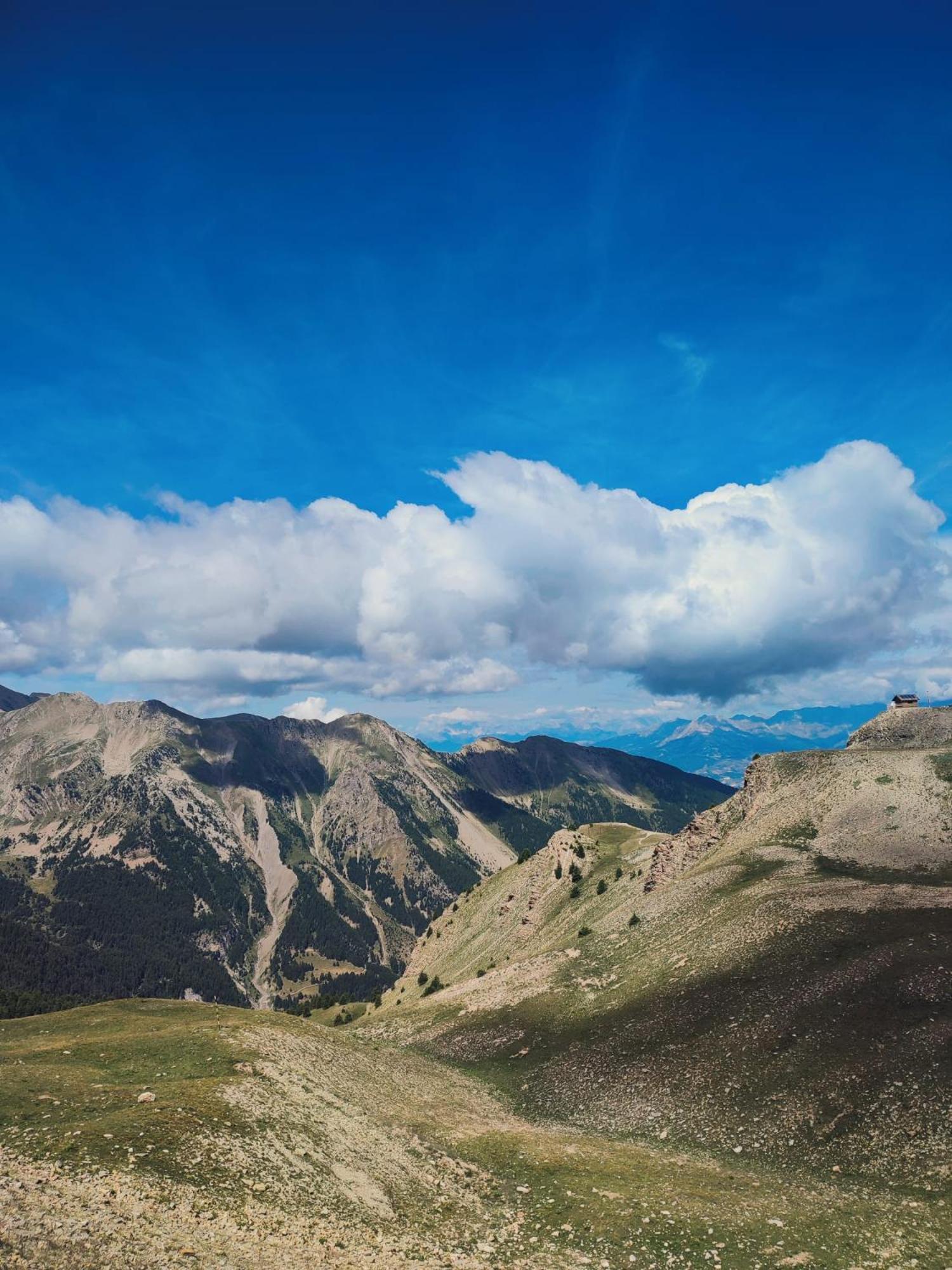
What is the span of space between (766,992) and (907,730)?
89.9m

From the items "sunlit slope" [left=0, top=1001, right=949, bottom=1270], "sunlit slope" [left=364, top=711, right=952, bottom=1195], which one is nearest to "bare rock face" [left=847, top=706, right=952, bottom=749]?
"sunlit slope" [left=364, top=711, right=952, bottom=1195]

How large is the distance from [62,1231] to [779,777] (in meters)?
101

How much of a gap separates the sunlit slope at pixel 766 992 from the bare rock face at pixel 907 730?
20.2 meters

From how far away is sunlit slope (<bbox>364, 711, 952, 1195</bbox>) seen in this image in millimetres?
35906

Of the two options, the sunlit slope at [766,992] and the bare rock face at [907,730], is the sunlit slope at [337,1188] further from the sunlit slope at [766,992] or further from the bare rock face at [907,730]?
the bare rock face at [907,730]

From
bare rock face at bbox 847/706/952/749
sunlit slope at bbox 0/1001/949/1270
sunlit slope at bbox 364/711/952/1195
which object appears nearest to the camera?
sunlit slope at bbox 0/1001/949/1270

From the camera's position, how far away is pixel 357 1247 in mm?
22328

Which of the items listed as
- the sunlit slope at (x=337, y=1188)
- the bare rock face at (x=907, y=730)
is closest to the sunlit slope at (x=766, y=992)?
the sunlit slope at (x=337, y=1188)

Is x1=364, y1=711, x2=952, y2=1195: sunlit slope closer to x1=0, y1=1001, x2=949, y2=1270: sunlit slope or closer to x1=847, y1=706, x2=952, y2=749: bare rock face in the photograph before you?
x1=0, y1=1001, x2=949, y2=1270: sunlit slope

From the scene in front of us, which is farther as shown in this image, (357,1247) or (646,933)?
(646,933)

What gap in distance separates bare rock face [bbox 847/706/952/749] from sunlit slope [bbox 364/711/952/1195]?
20.2 metres

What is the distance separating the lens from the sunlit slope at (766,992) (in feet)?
118

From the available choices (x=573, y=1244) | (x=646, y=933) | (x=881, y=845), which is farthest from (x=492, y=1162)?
(x=881, y=845)

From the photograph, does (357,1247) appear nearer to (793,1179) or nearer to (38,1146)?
(38,1146)
